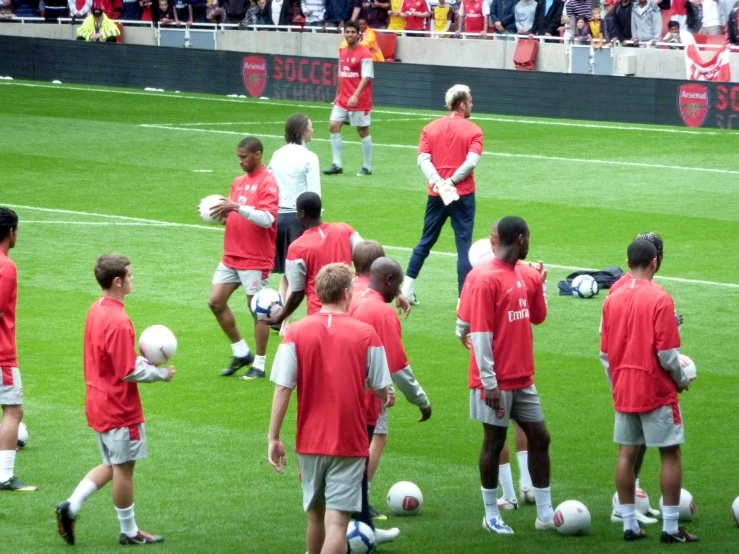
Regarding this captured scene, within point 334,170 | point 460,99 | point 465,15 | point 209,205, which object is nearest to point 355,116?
point 334,170

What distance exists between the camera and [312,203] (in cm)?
1052

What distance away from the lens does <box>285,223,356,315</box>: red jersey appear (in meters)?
10.5

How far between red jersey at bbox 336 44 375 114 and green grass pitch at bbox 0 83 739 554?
4.29ft

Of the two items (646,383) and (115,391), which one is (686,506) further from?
(115,391)

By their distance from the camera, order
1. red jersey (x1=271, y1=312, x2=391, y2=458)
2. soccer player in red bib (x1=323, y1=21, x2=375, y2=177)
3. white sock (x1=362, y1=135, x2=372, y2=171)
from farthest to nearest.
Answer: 1. white sock (x1=362, y1=135, x2=372, y2=171)
2. soccer player in red bib (x1=323, y1=21, x2=375, y2=177)
3. red jersey (x1=271, y1=312, x2=391, y2=458)

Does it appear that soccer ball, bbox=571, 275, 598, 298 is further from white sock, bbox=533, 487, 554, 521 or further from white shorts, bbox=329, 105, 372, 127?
white shorts, bbox=329, 105, 372, 127

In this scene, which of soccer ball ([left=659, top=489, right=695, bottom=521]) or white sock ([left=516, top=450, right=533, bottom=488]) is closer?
soccer ball ([left=659, top=489, right=695, bottom=521])

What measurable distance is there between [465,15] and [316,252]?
1118 inches

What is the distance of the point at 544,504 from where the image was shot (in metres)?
8.59

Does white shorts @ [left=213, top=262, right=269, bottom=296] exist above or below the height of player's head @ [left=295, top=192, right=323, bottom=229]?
below

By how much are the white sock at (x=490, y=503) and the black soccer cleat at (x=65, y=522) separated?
2510mm

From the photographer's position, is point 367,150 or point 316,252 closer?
point 316,252

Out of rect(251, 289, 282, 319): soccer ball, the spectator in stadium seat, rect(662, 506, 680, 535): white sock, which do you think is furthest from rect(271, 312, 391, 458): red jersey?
the spectator in stadium seat

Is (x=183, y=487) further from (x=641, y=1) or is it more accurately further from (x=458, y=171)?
(x=641, y=1)
